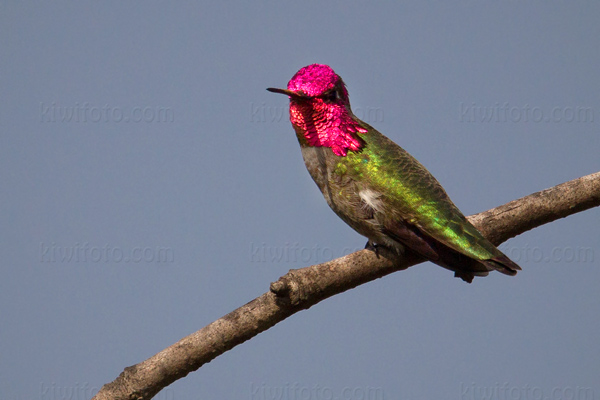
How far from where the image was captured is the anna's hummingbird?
202 inches

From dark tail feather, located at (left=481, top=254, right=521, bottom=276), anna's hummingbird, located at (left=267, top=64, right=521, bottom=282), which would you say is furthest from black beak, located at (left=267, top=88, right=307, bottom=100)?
dark tail feather, located at (left=481, top=254, right=521, bottom=276)

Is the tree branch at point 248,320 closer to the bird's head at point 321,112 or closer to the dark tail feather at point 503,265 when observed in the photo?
the dark tail feather at point 503,265

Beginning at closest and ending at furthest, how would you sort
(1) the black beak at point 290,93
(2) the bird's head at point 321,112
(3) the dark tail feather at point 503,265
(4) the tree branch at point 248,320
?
(4) the tree branch at point 248,320 < (3) the dark tail feather at point 503,265 < (1) the black beak at point 290,93 < (2) the bird's head at point 321,112

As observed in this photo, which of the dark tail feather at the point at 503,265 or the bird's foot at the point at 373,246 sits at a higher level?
the bird's foot at the point at 373,246

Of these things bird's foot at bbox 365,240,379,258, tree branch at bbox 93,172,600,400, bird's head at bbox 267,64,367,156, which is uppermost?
bird's head at bbox 267,64,367,156

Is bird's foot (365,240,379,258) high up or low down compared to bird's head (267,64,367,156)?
down

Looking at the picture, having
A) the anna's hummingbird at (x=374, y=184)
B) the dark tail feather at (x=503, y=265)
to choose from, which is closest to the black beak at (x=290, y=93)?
the anna's hummingbird at (x=374, y=184)

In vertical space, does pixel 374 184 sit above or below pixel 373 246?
above

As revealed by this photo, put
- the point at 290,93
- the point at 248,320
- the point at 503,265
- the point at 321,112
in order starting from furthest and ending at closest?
the point at 321,112
the point at 290,93
the point at 503,265
the point at 248,320

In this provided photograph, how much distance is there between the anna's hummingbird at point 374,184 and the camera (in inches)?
202

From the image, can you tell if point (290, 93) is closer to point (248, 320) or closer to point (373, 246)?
point (373, 246)

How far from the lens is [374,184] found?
525cm

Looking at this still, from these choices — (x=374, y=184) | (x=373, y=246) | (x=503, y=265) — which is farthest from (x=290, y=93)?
(x=503, y=265)

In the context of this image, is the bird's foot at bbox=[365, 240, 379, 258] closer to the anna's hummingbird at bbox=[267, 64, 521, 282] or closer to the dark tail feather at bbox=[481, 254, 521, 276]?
the anna's hummingbird at bbox=[267, 64, 521, 282]
